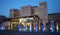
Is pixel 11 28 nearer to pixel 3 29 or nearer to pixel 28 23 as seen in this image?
pixel 3 29

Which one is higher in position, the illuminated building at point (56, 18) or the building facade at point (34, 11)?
the building facade at point (34, 11)

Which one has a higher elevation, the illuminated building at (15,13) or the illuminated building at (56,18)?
the illuminated building at (15,13)

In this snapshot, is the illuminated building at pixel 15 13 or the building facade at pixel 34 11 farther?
the illuminated building at pixel 15 13

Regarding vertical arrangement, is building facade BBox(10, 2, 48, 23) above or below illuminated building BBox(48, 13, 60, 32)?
above

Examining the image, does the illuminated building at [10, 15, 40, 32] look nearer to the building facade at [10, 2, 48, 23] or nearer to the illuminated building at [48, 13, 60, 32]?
the building facade at [10, 2, 48, 23]

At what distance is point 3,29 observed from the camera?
3137 millimetres

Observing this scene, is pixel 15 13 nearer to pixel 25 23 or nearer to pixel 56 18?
pixel 25 23

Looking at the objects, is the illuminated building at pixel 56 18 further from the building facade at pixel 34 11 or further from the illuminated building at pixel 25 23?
the illuminated building at pixel 25 23

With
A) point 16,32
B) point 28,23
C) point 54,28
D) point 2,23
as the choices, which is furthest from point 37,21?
point 2,23

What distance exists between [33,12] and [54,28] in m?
0.66

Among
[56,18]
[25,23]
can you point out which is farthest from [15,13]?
[56,18]

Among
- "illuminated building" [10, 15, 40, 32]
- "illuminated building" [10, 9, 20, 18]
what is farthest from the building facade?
"illuminated building" [10, 15, 40, 32]

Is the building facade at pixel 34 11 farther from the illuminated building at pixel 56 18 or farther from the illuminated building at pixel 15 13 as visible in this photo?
the illuminated building at pixel 56 18

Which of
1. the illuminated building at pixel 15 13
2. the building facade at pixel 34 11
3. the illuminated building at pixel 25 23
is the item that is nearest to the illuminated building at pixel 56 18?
the building facade at pixel 34 11
